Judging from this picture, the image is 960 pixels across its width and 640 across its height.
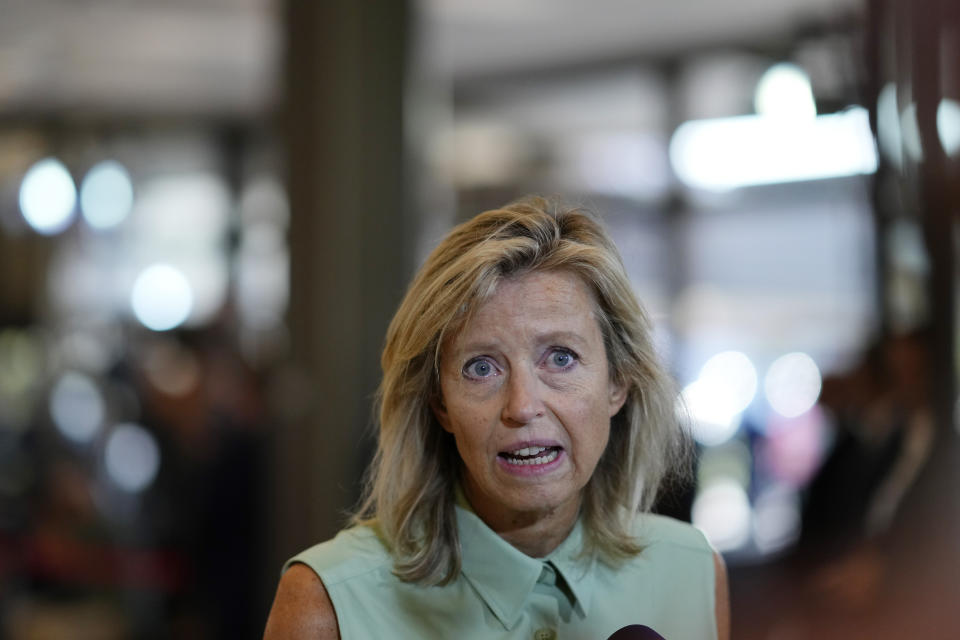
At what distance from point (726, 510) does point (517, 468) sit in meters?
3.54

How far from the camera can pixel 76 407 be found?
6.73 m

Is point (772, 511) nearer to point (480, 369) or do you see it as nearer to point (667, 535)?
point (667, 535)

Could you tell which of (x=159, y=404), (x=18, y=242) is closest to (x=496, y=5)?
(x=159, y=404)

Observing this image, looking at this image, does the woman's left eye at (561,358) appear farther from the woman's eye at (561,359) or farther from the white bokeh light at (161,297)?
the white bokeh light at (161,297)

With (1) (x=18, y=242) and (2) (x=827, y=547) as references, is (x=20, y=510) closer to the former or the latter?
(1) (x=18, y=242)

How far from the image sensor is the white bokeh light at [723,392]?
5496mm

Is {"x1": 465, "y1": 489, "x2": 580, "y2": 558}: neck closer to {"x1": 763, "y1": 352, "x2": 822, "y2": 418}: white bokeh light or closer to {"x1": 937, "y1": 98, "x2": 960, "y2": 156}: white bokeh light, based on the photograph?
{"x1": 937, "y1": 98, "x2": 960, "y2": 156}: white bokeh light

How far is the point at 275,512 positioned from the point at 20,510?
1.55 meters

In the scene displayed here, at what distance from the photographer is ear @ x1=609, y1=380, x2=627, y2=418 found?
3.42ft

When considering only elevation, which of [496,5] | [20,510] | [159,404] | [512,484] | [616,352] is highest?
[496,5]

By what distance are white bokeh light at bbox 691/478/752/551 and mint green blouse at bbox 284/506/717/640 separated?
2.46 m

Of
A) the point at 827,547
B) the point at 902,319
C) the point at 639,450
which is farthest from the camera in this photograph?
the point at 827,547

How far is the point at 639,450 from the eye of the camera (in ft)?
3.59

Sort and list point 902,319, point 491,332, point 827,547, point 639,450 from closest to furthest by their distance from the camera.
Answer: point 491,332 → point 639,450 → point 902,319 → point 827,547
